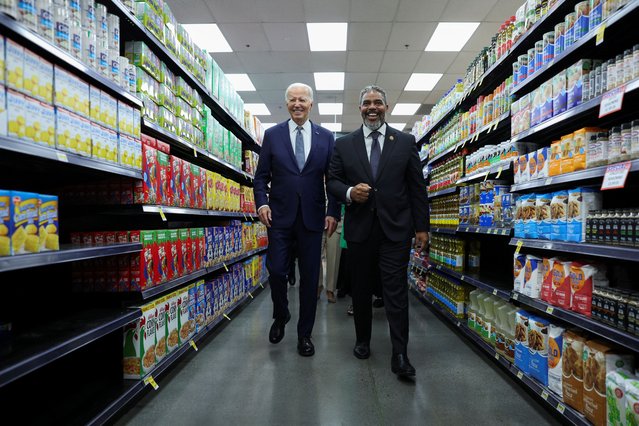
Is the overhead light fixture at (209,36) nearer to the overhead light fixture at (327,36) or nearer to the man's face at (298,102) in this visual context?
the overhead light fixture at (327,36)

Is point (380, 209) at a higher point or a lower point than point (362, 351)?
higher

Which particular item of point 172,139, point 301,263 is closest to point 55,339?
point 172,139

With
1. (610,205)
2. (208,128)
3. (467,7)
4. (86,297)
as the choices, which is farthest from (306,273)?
(467,7)

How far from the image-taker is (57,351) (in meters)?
1.38

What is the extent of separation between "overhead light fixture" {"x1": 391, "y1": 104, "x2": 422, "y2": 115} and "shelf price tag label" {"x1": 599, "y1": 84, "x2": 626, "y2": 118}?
29.4 ft

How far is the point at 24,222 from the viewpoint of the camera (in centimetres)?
132

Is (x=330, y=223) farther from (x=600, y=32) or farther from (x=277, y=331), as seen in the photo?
(x=600, y=32)

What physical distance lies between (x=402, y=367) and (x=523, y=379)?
63 centimetres

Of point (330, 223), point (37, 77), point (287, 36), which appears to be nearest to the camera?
point (37, 77)

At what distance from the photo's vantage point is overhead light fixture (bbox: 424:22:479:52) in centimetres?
622

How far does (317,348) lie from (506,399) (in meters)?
1.29

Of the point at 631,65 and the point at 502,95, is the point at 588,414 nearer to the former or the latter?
the point at 631,65

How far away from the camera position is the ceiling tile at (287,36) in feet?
20.3

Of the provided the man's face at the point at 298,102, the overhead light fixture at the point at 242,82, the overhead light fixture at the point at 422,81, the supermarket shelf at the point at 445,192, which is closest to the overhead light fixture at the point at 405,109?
the overhead light fixture at the point at 422,81
